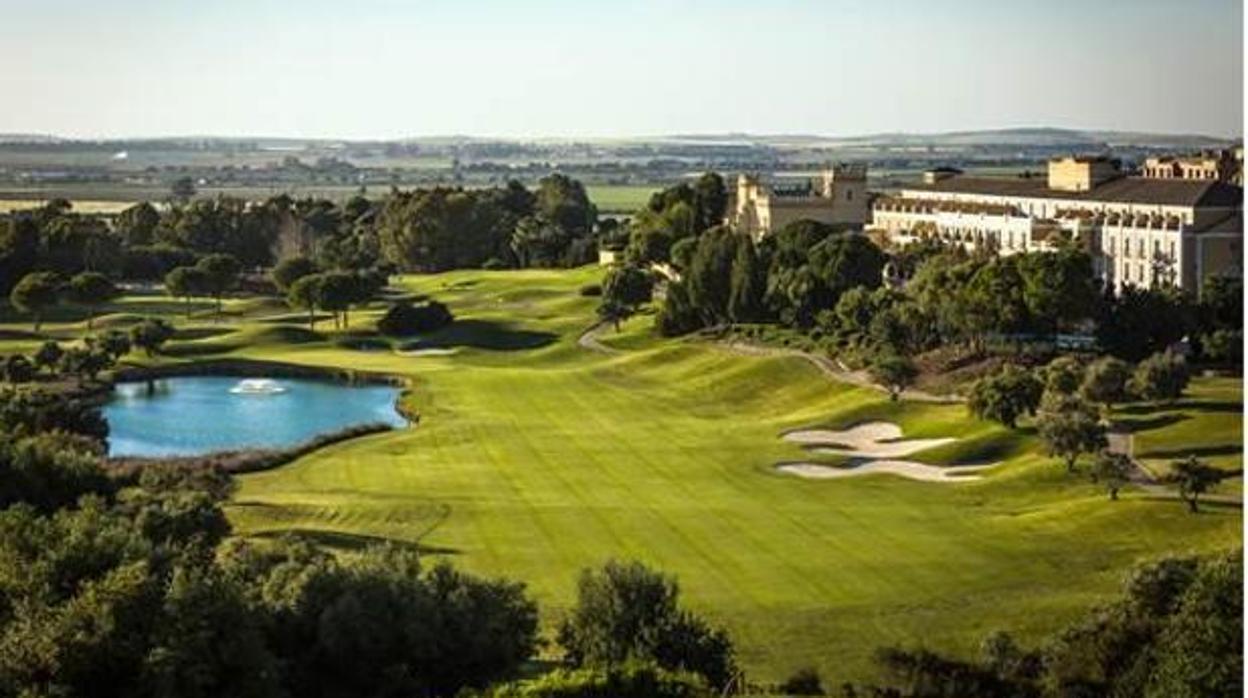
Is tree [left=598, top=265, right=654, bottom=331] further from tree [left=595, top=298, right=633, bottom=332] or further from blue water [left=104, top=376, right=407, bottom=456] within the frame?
blue water [left=104, top=376, right=407, bottom=456]

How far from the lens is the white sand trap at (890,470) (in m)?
25.0

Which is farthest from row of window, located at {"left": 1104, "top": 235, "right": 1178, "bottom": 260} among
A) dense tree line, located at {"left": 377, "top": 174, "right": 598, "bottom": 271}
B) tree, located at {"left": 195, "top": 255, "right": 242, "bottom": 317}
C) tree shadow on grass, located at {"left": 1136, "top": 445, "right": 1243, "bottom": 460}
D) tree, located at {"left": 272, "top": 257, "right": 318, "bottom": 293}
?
dense tree line, located at {"left": 377, "top": 174, "right": 598, "bottom": 271}

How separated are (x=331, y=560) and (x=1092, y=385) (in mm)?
13335

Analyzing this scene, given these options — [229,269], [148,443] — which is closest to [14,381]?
[148,443]

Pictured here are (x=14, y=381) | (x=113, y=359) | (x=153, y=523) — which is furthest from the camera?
(x=113, y=359)

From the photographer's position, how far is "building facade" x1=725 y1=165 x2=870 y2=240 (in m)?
52.0

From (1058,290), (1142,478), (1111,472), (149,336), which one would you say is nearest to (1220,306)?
(1058,290)

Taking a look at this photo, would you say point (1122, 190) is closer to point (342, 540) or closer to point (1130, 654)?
point (342, 540)

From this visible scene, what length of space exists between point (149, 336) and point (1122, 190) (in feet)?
74.9

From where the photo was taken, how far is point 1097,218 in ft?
138

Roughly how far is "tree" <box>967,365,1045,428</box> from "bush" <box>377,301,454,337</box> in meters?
22.6

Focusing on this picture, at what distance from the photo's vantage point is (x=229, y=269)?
50.9 metres

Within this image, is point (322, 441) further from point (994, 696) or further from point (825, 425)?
point (994, 696)

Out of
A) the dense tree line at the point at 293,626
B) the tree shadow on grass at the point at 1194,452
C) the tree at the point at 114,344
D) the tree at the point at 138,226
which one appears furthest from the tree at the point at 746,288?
the tree at the point at 138,226
